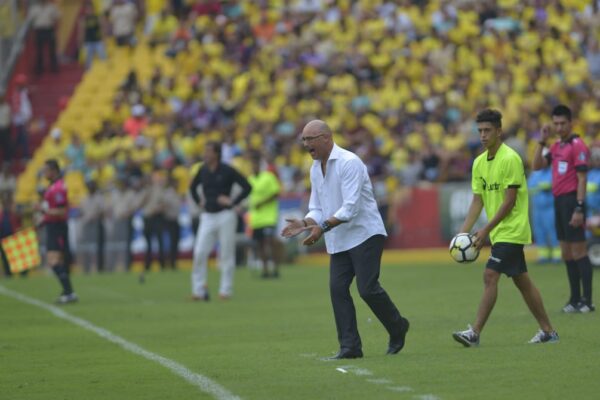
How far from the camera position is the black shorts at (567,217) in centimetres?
1620

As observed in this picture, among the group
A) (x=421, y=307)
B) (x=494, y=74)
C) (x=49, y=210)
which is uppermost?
(x=494, y=74)

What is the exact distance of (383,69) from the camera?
35438mm

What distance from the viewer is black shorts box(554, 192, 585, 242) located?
1620 centimetres

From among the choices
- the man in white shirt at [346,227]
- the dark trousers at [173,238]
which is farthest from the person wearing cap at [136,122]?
the man in white shirt at [346,227]

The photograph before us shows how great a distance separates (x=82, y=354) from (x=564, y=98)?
19.7 m

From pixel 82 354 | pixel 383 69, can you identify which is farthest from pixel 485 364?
pixel 383 69

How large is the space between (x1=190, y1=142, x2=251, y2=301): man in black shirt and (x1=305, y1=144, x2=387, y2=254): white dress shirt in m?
8.40

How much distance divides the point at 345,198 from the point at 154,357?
2.58 metres

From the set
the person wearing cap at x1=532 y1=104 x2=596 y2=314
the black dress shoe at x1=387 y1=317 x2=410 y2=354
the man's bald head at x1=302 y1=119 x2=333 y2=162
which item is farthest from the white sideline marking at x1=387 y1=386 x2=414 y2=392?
the person wearing cap at x1=532 y1=104 x2=596 y2=314

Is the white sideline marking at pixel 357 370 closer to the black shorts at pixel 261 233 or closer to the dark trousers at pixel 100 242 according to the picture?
the black shorts at pixel 261 233

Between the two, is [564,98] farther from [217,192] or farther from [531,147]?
[217,192]

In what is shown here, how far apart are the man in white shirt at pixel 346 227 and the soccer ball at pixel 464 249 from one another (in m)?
0.95

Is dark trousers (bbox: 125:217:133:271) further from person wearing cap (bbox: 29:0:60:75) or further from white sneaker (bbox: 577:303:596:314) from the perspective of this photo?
white sneaker (bbox: 577:303:596:314)

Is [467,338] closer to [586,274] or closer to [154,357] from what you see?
[154,357]
